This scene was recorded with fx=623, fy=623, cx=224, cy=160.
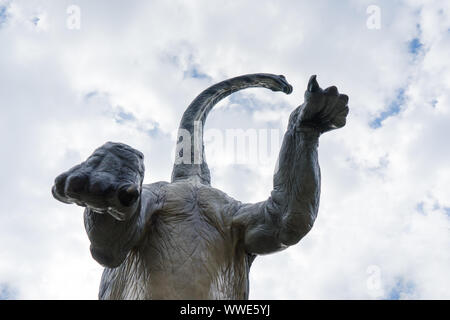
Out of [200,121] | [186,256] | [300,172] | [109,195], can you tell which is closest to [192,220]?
[186,256]

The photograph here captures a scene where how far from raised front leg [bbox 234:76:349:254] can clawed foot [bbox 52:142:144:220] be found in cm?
90

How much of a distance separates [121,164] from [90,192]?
9.7 inches

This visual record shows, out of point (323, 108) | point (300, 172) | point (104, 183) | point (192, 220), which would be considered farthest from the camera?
point (192, 220)

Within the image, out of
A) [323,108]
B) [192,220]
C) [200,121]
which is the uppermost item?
[200,121]

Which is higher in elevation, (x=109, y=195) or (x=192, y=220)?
(x=192, y=220)

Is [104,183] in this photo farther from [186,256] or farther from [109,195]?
[186,256]

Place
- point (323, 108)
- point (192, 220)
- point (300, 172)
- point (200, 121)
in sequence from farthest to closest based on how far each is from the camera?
point (200, 121) → point (192, 220) → point (300, 172) → point (323, 108)

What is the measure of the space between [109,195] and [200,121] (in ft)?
6.03

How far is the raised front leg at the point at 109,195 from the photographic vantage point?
2.83 metres

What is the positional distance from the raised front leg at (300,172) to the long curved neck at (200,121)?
87cm

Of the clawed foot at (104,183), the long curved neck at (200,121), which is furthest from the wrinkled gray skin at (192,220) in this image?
the long curved neck at (200,121)

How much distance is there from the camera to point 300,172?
346cm

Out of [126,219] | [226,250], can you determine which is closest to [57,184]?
[126,219]

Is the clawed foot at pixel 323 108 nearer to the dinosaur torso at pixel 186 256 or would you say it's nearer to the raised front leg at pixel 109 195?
the dinosaur torso at pixel 186 256
